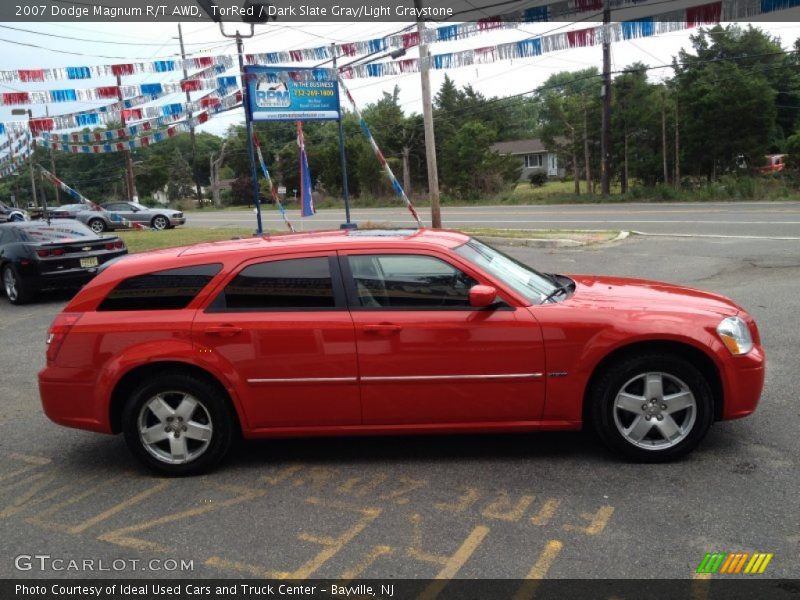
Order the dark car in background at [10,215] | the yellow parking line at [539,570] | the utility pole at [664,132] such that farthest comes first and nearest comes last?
1. the utility pole at [664,132]
2. the dark car in background at [10,215]
3. the yellow parking line at [539,570]

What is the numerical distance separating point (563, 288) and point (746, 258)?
940cm

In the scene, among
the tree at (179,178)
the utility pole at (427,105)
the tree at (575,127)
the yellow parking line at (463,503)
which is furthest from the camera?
the tree at (179,178)

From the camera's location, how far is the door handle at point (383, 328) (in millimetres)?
4172

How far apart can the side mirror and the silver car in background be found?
26602 millimetres

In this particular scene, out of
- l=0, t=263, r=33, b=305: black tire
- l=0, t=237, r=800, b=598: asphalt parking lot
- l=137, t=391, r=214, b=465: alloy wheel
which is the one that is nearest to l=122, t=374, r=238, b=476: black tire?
l=137, t=391, r=214, b=465: alloy wheel

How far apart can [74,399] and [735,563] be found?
3.93 m

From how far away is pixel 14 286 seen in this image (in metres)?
11.7

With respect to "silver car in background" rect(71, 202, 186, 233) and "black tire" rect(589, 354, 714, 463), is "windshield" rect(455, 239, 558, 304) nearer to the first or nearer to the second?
"black tire" rect(589, 354, 714, 463)

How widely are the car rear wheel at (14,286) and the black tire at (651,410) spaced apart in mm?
10551

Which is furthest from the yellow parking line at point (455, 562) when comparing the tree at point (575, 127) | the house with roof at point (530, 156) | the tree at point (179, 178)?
the tree at point (179, 178)

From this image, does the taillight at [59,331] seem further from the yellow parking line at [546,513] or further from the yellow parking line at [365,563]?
the yellow parking line at [546,513]

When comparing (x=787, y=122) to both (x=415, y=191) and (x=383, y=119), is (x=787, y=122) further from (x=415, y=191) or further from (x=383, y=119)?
(x=383, y=119)

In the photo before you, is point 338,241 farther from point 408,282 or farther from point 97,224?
point 97,224

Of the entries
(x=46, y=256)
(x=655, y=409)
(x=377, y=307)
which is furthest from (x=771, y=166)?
(x=377, y=307)
